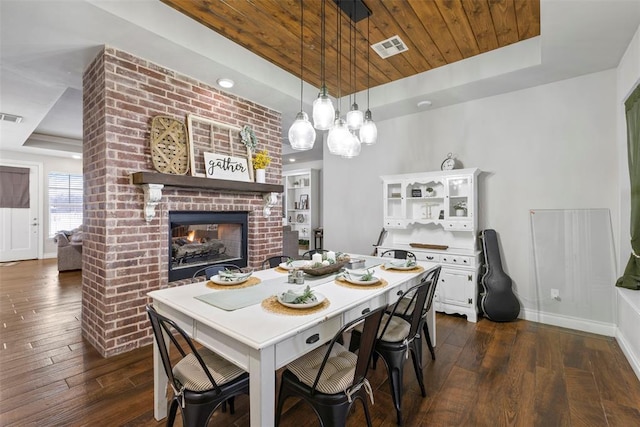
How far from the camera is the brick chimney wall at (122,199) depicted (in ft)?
8.17

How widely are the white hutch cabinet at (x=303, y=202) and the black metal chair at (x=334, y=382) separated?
5763 millimetres

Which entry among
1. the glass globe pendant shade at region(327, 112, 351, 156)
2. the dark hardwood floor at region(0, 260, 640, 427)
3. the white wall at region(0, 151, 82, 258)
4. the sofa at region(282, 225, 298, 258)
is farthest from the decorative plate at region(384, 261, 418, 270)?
the white wall at region(0, 151, 82, 258)

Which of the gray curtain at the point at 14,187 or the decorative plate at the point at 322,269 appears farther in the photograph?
the gray curtain at the point at 14,187

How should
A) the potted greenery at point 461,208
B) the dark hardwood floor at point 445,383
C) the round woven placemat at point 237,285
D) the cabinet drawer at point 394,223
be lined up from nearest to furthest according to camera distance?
the dark hardwood floor at point 445,383
the round woven placemat at point 237,285
the potted greenery at point 461,208
the cabinet drawer at point 394,223

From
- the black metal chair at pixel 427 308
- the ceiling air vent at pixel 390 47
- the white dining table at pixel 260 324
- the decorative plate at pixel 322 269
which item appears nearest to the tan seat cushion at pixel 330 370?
the white dining table at pixel 260 324

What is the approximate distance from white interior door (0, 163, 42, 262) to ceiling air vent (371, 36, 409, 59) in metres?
8.17

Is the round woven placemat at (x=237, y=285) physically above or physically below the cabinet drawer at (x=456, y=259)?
above

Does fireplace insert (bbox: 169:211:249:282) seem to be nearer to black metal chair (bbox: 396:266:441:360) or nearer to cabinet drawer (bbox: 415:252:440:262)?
black metal chair (bbox: 396:266:441:360)

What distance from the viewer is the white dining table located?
3.76 feet

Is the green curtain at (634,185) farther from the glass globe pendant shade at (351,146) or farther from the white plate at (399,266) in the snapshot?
the glass globe pendant shade at (351,146)

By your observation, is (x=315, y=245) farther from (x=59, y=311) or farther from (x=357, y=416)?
(x=357, y=416)

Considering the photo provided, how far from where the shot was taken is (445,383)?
2.11 meters

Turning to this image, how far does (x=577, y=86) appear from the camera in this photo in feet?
9.99

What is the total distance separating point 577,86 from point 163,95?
4203 millimetres
